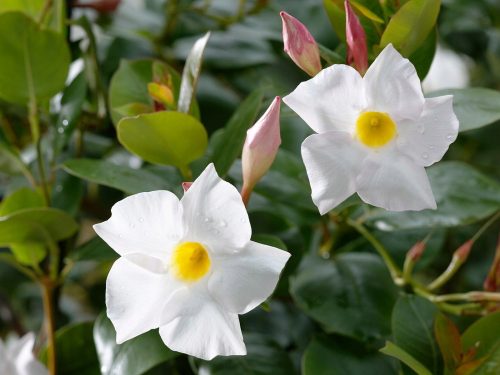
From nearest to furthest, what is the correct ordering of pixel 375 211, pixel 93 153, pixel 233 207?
pixel 233 207, pixel 375 211, pixel 93 153

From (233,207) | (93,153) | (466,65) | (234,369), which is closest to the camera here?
(233,207)

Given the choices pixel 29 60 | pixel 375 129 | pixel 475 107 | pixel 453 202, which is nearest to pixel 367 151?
pixel 375 129

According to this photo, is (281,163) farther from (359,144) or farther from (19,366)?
(19,366)

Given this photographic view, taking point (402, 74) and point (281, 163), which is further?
point (281, 163)

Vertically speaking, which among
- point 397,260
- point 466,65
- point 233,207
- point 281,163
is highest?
point 233,207

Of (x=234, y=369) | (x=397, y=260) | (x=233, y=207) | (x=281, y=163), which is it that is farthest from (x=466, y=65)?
(x=233, y=207)

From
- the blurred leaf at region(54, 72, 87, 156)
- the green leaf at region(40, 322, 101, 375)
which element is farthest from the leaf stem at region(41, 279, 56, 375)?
the blurred leaf at region(54, 72, 87, 156)
